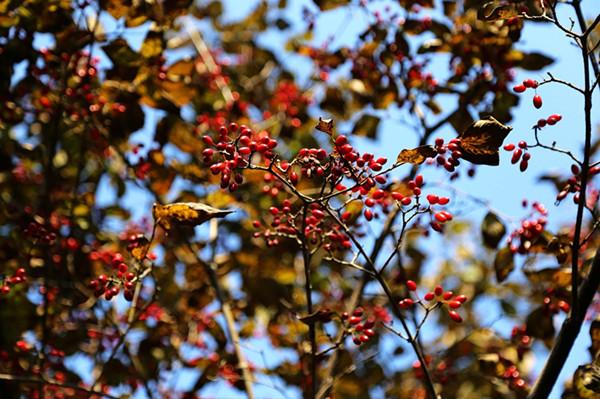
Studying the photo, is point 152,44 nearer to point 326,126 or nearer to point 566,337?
point 326,126

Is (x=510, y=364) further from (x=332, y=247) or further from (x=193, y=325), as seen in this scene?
(x=193, y=325)

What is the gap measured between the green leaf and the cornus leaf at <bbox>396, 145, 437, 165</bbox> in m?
1.46

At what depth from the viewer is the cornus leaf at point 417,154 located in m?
2.23

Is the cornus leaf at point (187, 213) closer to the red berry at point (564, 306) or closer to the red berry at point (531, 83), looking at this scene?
the red berry at point (531, 83)

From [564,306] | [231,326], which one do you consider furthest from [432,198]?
[231,326]

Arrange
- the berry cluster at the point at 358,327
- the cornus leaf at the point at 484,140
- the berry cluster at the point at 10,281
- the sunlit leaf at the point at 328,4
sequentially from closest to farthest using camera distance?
the cornus leaf at the point at 484,140 < the berry cluster at the point at 358,327 < the berry cluster at the point at 10,281 < the sunlit leaf at the point at 328,4

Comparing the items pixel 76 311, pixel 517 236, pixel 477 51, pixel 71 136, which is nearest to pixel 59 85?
pixel 71 136

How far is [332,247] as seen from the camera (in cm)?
288

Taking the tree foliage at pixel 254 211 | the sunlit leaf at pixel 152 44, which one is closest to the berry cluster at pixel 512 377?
the tree foliage at pixel 254 211

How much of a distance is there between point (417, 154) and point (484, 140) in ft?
0.76

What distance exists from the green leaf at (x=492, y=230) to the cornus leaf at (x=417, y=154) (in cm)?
146

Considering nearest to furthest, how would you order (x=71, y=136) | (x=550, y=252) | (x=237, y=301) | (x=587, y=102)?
1. (x=587, y=102)
2. (x=550, y=252)
3. (x=71, y=136)
4. (x=237, y=301)

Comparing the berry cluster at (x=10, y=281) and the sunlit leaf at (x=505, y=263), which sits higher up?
the berry cluster at (x=10, y=281)

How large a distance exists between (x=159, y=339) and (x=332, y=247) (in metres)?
2.20
